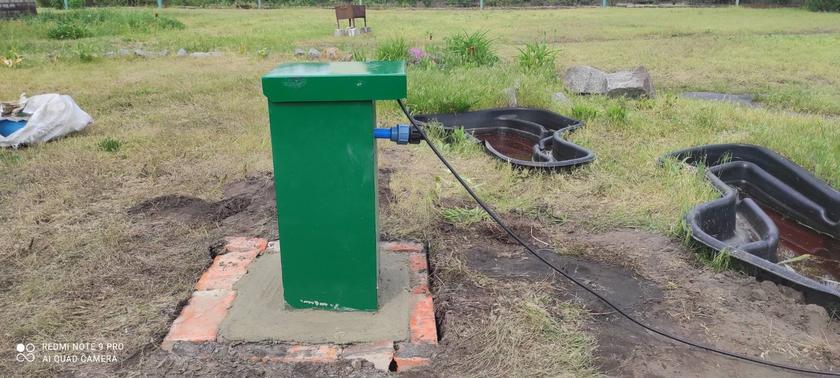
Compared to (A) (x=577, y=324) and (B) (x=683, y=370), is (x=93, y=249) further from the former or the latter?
(B) (x=683, y=370)

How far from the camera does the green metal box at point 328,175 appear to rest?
1.89 m

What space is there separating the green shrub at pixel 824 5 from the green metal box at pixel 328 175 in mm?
21092

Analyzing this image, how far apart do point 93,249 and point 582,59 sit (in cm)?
764

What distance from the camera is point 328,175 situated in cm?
201

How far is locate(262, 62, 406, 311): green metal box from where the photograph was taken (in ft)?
6.19

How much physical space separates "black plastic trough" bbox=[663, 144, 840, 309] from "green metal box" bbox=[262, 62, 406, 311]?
5.29 feet

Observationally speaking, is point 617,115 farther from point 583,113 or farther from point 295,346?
point 295,346

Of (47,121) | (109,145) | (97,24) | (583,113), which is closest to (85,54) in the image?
(47,121)

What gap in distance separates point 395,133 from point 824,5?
840 inches

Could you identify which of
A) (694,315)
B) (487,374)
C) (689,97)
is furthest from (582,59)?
(487,374)

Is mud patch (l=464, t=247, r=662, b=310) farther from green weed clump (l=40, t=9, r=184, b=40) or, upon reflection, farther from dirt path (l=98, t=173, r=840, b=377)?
green weed clump (l=40, t=9, r=184, b=40)

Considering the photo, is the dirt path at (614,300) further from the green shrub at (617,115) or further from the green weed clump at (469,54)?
the green weed clump at (469,54)

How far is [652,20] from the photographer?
1555 centimetres

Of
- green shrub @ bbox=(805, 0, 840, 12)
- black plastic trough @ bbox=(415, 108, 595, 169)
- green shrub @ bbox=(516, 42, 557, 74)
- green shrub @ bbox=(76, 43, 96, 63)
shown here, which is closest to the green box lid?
black plastic trough @ bbox=(415, 108, 595, 169)
